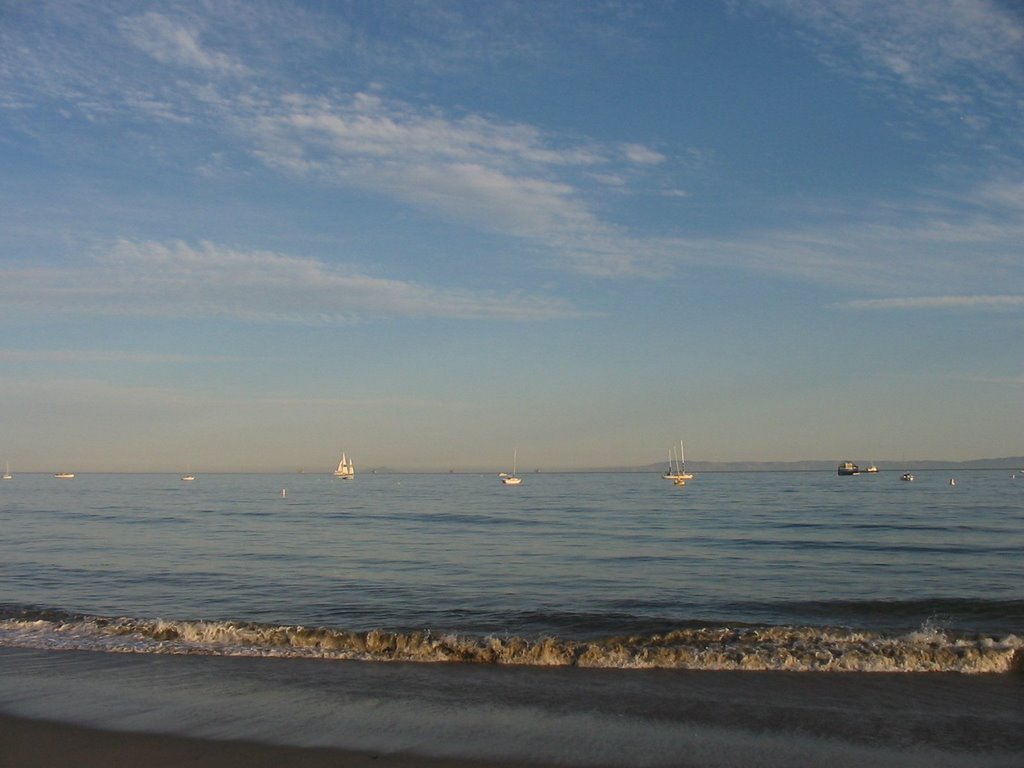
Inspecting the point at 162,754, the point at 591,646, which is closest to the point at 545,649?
the point at 591,646

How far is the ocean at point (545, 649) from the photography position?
9234 millimetres

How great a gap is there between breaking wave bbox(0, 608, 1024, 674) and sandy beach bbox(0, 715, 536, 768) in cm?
484

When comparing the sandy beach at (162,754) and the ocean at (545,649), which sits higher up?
the sandy beach at (162,754)

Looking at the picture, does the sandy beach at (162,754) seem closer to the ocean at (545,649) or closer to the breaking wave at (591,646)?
the ocean at (545,649)

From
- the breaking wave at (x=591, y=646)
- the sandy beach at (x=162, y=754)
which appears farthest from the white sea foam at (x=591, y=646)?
the sandy beach at (x=162, y=754)

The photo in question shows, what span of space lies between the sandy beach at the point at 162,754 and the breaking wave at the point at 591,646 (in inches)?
191

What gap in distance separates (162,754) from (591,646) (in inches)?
294

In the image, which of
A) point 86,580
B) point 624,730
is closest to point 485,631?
point 624,730

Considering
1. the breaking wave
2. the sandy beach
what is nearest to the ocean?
the breaking wave

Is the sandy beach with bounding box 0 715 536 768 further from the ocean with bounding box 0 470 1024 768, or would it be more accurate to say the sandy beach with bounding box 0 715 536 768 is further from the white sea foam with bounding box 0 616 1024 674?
the white sea foam with bounding box 0 616 1024 674

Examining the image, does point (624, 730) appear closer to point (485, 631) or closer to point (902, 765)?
point (902, 765)

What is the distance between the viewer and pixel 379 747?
28.3 feet

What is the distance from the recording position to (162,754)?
27.8 ft

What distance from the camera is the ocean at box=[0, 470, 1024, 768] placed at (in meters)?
9.23
